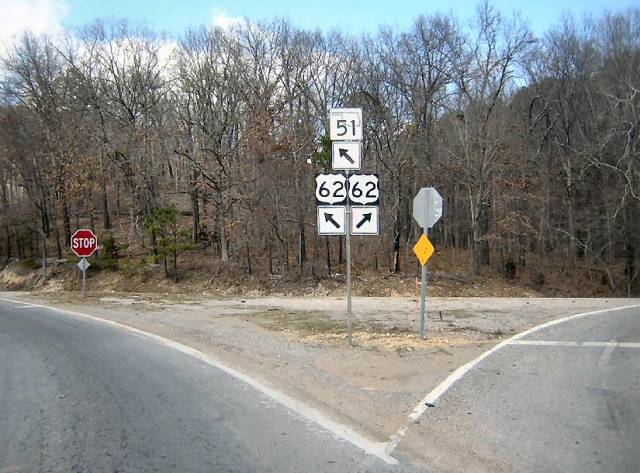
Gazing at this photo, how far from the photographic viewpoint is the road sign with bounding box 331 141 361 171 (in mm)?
10555

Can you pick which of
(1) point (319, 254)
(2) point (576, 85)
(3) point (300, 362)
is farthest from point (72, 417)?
(2) point (576, 85)

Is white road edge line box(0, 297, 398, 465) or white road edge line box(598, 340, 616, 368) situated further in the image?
white road edge line box(598, 340, 616, 368)

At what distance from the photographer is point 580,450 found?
5395 mm

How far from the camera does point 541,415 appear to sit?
6.53m

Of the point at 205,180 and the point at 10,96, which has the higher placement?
the point at 10,96

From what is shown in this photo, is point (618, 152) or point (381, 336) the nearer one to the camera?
point (381, 336)

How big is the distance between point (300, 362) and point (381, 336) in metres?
3.04

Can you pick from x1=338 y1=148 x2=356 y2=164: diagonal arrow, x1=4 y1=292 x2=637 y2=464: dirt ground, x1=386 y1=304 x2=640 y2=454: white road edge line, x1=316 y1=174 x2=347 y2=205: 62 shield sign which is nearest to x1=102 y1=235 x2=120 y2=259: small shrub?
x1=4 y1=292 x2=637 y2=464: dirt ground

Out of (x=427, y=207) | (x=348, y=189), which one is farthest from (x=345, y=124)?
(x=427, y=207)

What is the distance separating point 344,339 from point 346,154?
3674mm

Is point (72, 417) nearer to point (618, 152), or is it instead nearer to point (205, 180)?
point (205, 180)

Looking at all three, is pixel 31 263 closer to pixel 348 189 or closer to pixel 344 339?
pixel 344 339

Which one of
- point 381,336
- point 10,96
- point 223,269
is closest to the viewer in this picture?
point 381,336

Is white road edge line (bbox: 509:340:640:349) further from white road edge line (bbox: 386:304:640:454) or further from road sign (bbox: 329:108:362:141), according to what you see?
road sign (bbox: 329:108:362:141)
